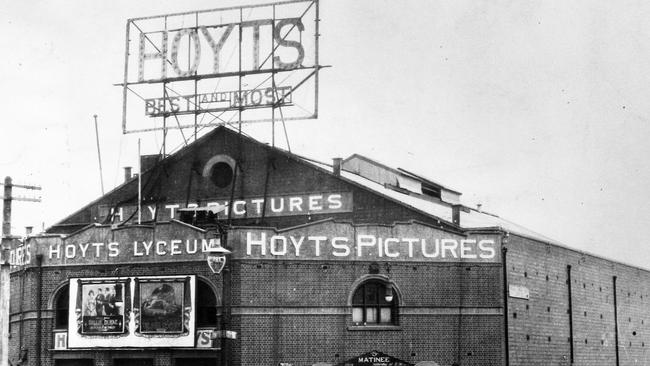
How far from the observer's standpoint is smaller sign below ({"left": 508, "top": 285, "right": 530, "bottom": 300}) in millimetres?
43200

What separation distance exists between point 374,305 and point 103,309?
36.0 ft

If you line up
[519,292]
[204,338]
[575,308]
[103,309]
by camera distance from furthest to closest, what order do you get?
[575,308]
[519,292]
[103,309]
[204,338]

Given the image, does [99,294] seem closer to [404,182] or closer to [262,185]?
[262,185]

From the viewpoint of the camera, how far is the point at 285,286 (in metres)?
40.2

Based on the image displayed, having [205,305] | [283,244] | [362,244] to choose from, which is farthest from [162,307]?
[362,244]

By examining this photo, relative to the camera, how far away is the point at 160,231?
41344 millimetres

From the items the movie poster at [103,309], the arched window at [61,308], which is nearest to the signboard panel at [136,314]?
the movie poster at [103,309]

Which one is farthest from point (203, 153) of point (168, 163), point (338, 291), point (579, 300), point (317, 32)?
point (579, 300)

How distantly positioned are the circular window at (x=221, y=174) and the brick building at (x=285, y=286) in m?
1.29

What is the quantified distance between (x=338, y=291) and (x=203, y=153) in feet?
36.6

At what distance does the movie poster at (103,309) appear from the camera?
41.0m

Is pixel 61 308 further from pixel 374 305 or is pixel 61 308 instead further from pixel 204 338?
pixel 374 305

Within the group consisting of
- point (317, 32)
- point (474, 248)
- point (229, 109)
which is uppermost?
point (317, 32)

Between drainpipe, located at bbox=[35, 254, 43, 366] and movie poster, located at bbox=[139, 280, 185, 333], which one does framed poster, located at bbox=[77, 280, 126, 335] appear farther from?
drainpipe, located at bbox=[35, 254, 43, 366]
